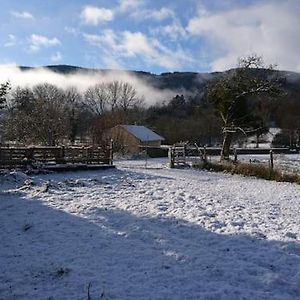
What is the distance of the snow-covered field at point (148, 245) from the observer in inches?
279

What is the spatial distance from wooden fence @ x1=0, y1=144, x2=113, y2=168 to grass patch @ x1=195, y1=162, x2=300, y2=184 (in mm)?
6837

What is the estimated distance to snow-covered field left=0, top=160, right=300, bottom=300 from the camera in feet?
23.3

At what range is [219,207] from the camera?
43.3 ft

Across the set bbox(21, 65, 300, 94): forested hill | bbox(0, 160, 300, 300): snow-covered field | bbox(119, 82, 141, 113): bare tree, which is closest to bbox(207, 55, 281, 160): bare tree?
bbox(0, 160, 300, 300): snow-covered field

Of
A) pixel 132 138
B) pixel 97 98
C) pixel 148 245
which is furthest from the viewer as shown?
pixel 97 98

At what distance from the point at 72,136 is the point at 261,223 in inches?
2320

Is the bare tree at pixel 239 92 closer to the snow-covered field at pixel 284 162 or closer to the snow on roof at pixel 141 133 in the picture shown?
the snow-covered field at pixel 284 162

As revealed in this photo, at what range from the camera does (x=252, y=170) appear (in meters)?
25.1

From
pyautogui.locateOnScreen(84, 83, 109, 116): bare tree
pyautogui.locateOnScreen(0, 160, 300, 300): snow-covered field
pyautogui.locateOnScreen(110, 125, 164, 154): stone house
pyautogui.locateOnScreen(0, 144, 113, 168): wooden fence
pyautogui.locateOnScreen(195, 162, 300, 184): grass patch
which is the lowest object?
pyautogui.locateOnScreen(0, 160, 300, 300): snow-covered field

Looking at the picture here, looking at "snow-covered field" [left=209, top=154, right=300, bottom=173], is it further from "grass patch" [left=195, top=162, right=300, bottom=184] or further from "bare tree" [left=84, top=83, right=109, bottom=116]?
"bare tree" [left=84, top=83, right=109, bottom=116]

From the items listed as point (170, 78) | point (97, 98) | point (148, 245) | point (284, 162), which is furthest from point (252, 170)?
point (170, 78)

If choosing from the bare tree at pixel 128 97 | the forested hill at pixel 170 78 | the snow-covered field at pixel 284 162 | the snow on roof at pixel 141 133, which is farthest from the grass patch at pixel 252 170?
the forested hill at pixel 170 78

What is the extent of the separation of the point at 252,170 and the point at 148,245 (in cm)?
1680

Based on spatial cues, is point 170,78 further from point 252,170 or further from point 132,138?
point 252,170
